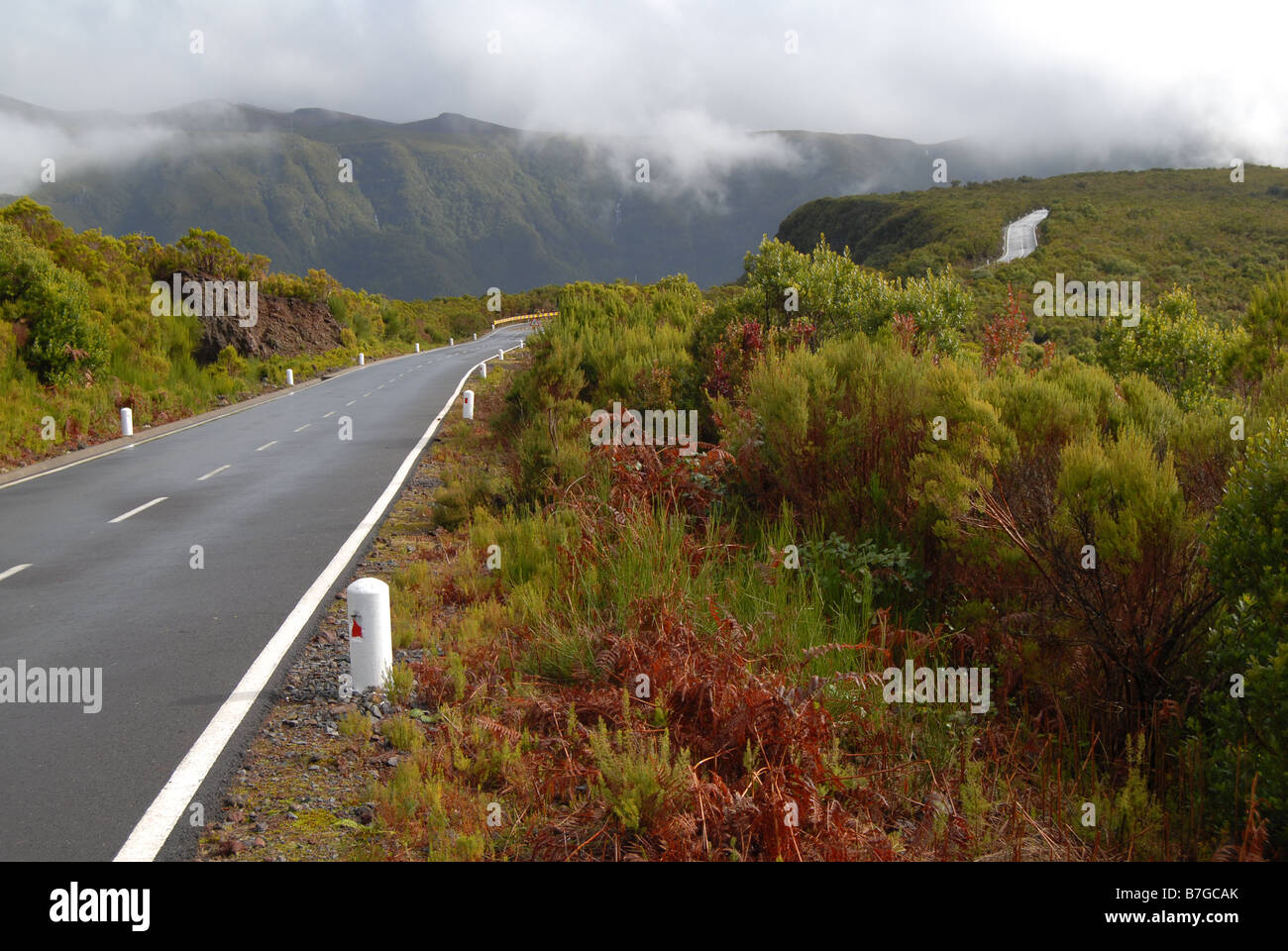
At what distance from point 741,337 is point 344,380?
2709 cm

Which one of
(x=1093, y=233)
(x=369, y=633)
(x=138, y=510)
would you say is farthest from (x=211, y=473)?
(x=1093, y=233)

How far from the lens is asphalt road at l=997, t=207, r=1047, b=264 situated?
65625mm

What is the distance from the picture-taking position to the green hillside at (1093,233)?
166 feet

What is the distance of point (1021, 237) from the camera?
234ft

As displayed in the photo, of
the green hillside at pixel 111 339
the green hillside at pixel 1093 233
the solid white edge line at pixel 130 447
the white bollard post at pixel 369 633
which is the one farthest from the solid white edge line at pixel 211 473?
the green hillside at pixel 1093 233

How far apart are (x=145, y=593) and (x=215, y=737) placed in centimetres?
360

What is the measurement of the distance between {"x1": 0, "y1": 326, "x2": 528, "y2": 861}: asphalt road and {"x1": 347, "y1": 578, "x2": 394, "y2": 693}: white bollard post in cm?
63

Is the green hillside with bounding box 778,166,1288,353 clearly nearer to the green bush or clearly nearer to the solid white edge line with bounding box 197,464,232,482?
the solid white edge line with bounding box 197,464,232,482

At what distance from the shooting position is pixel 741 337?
40.5 feet

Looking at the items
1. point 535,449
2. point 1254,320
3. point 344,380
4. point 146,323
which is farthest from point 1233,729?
point 344,380

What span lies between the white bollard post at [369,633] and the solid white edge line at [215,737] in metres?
0.65

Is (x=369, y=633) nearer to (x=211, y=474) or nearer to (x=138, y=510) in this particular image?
(x=138, y=510)

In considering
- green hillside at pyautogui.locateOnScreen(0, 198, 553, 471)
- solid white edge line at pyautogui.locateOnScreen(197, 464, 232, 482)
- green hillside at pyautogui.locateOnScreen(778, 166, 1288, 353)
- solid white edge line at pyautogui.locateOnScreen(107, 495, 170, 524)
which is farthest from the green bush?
green hillside at pyautogui.locateOnScreen(778, 166, 1288, 353)
